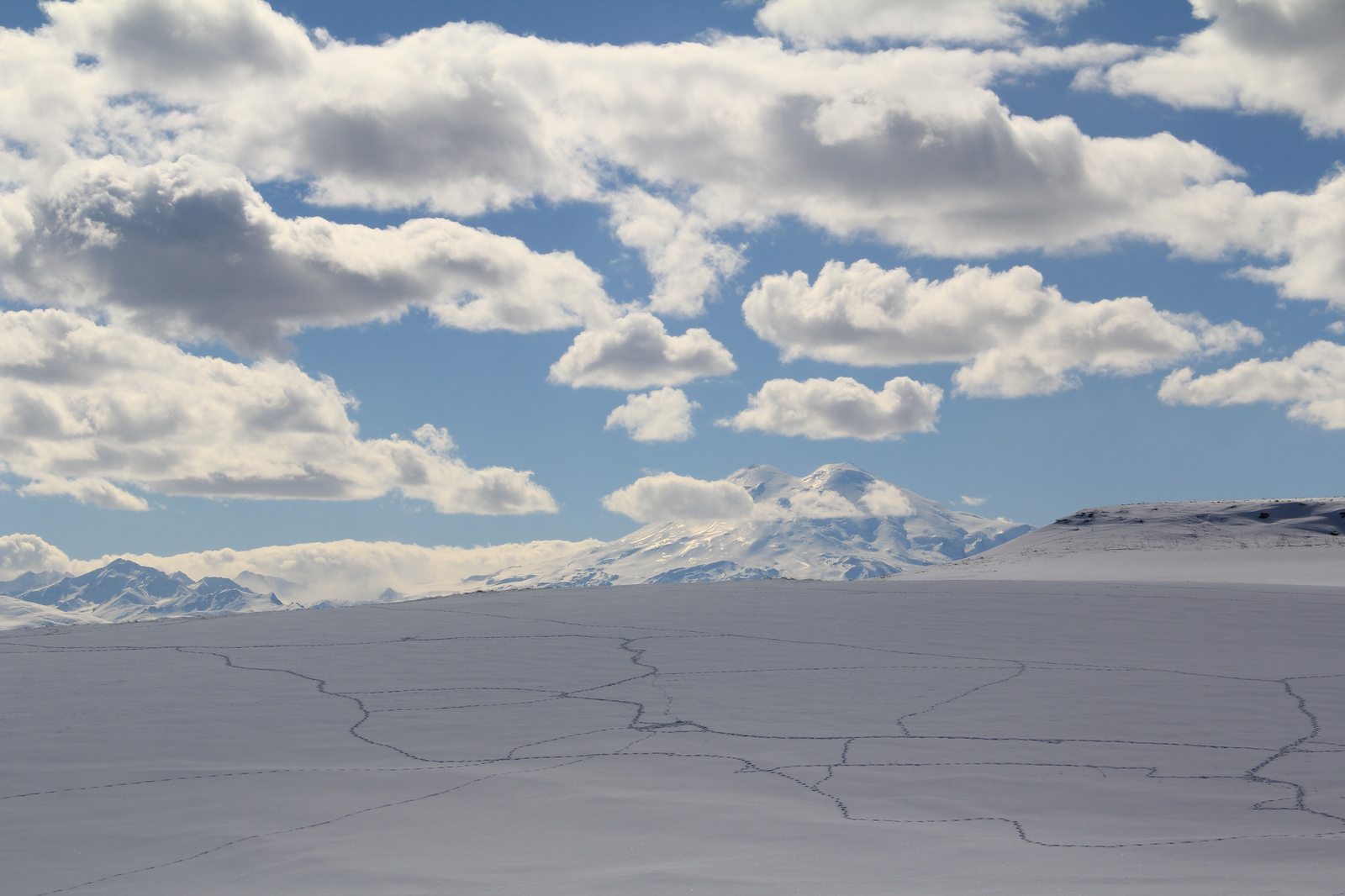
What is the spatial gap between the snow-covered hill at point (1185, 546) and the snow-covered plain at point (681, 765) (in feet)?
47.0

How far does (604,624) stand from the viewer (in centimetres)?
1412

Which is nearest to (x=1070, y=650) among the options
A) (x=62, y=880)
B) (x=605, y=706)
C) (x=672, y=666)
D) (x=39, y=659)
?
(x=672, y=666)

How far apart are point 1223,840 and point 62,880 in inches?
227

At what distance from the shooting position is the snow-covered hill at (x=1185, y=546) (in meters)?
26.2

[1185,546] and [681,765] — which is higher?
[1185,546]

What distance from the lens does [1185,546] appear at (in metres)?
38.5

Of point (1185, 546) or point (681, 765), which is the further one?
point (1185, 546)

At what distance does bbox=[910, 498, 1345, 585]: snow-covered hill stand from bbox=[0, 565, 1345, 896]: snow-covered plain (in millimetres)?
14320

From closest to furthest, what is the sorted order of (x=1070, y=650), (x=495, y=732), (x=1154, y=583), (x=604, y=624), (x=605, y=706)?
(x=495, y=732), (x=605, y=706), (x=1070, y=650), (x=604, y=624), (x=1154, y=583)

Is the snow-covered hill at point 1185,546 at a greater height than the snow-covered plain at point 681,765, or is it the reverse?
the snow-covered hill at point 1185,546

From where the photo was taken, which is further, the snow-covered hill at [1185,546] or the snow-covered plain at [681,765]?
the snow-covered hill at [1185,546]

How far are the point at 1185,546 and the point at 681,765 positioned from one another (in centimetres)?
3726

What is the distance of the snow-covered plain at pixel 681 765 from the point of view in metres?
4.95

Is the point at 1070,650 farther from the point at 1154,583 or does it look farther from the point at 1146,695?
the point at 1154,583
